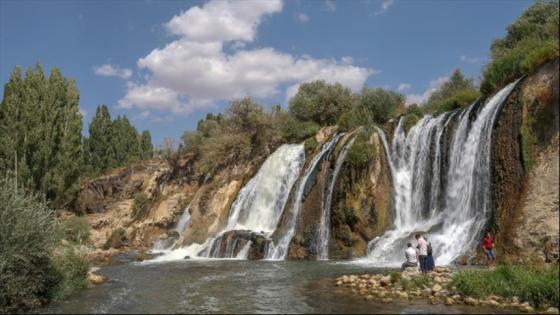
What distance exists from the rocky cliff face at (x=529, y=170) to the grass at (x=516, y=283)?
9.72 feet

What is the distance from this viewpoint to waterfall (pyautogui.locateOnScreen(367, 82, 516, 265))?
21406 millimetres

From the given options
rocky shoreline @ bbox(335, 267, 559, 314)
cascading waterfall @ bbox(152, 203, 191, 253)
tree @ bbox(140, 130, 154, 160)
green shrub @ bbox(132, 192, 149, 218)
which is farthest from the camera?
tree @ bbox(140, 130, 154, 160)

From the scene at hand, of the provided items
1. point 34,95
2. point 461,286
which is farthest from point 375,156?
point 34,95

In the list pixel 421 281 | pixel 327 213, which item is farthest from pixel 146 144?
pixel 421 281

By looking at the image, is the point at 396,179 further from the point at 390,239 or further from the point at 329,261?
the point at 329,261

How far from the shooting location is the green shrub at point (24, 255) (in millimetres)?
14906

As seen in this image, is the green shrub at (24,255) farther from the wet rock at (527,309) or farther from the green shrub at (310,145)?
the green shrub at (310,145)

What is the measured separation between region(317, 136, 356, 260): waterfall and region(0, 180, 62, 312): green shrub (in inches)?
558

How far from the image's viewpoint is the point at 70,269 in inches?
728

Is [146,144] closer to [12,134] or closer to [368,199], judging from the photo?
[12,134]

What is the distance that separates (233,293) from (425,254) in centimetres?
646

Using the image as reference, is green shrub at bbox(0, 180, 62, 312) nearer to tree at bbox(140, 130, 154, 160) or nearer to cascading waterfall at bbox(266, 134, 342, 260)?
cascading waterfall at bbox(266, 134, 342, 260)

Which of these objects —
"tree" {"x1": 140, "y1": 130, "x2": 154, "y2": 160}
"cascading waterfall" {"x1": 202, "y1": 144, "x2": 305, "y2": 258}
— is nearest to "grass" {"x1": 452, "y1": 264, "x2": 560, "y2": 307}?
"cascading waterfall" {"x1": 202, "y1": 144, "x2": 305, "y2": 258}

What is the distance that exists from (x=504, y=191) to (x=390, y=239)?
626 cm
